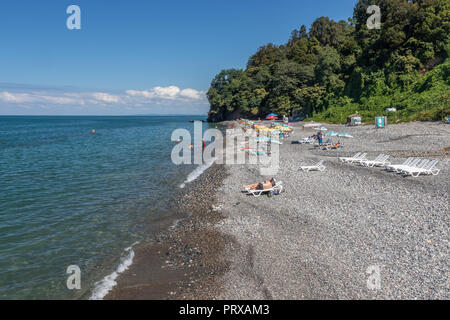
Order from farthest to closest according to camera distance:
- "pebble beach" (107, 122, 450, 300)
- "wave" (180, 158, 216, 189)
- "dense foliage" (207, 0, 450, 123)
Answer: "dense foliage" (207, 0, 450, 123) → "wave" (180, 158, 216, 189) → "pebble beach" (107, 122, 450, 300)

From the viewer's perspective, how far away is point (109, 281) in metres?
9.85

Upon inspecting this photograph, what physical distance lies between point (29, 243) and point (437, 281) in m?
15.7

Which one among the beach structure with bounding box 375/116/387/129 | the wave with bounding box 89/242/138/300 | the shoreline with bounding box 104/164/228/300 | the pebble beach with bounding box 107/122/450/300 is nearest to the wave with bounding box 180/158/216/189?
the pebble beach with bounding box 107/122/450/300

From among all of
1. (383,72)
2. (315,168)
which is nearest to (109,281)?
(315,168)

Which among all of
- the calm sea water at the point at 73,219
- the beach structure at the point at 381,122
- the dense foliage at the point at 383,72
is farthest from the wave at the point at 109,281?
the dense foliage at the point at 383,72

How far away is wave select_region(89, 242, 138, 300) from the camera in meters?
9.18

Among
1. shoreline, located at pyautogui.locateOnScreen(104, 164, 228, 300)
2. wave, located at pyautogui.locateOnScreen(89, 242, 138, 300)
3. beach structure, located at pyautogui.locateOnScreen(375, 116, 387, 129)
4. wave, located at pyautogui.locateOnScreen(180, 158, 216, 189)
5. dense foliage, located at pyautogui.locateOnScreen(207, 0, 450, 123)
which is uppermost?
dense foliage, located at pyautogui.locateOnScreen(207, 0, 450, 123)

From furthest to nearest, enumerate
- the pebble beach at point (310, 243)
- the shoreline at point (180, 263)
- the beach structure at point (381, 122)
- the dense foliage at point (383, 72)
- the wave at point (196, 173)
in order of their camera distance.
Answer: the dense foliage at point (383, 72) < the beach structure at point (381, 122) < the wave at point (196, 173) < the shoreline at point (180, 263) < the pebble beach at point (310, 243)

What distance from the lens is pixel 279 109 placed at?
71.9 m

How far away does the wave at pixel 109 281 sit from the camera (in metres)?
9.18

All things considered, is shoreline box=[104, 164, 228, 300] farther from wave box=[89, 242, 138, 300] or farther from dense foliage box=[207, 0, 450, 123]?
dense foliage box=[207, 0, 450, 123]

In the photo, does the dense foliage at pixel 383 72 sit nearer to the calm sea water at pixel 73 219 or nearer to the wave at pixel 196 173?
the wave at pixel 196 173

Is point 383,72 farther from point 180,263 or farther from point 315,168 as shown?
point 180,263
